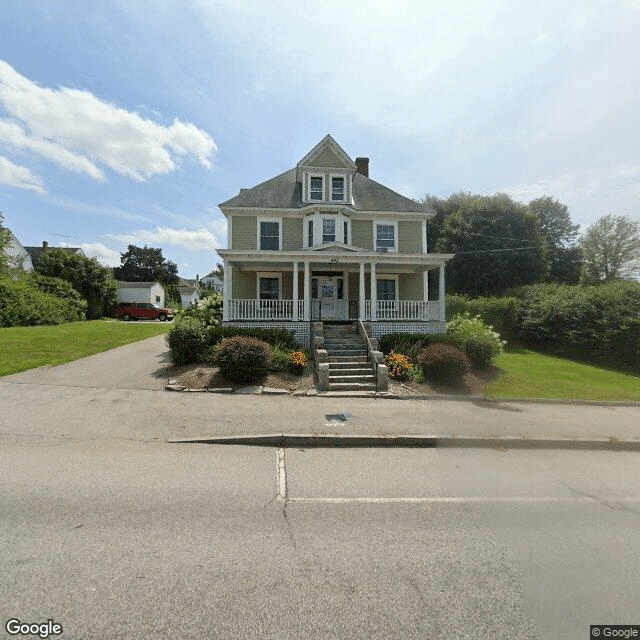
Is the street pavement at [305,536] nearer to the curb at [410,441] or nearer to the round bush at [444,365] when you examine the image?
the curb at [410,441]

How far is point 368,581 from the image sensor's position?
2.79 metres

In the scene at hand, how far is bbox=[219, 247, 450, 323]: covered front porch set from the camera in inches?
587

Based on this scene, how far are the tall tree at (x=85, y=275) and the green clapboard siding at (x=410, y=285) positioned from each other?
31.7 meters

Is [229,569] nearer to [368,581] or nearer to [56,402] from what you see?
[368,581]

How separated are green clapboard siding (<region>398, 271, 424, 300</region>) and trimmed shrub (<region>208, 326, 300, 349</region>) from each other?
8.50 m

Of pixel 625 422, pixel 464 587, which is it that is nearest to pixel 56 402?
pixel 464 587

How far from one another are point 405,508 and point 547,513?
1702 mm

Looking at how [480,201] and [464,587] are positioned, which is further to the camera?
[480,201]

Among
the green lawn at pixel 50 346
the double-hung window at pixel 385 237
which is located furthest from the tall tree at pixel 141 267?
the double-hung window at pixel 385 237

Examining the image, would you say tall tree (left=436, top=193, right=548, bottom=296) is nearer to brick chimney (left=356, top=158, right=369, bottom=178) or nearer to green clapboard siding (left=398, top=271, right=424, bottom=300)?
brick chimney (left=356, top=158, right=369, bottom=178)

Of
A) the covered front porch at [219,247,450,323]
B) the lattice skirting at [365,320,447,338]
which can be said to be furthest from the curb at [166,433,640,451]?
the covered front porch at [219,247,450,323]

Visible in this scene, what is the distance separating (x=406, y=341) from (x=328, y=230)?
7.88 metres

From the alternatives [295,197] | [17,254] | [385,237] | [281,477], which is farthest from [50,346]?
[17,254]

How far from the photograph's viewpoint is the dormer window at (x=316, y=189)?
18.6m
